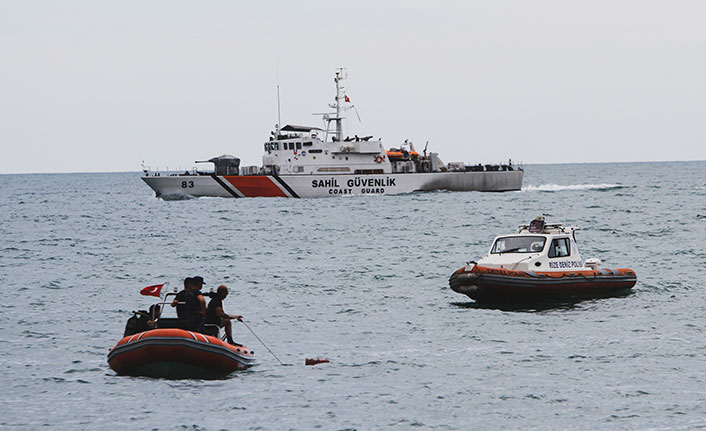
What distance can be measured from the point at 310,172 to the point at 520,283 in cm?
5233

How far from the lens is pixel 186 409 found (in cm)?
1473

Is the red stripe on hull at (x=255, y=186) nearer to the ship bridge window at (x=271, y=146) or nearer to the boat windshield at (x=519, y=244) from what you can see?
the ship bridge window at (x=271, y=146)

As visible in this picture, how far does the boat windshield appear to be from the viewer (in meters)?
24.6

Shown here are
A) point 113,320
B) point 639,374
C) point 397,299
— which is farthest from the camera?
point 397,299

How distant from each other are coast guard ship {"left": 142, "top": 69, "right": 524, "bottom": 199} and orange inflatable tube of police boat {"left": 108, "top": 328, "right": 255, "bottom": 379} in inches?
2225

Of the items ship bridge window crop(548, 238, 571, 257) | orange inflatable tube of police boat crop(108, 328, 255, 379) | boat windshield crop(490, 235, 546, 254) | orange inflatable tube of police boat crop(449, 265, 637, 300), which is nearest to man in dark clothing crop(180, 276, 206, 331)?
orange inflatable tube of police boat crop(108, 328, 255, 379)

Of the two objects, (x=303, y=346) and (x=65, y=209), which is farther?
(x=65, y=209)

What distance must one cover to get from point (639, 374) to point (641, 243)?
91.9 feet

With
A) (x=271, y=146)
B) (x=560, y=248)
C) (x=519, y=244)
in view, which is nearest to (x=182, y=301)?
(x=519, y=244)

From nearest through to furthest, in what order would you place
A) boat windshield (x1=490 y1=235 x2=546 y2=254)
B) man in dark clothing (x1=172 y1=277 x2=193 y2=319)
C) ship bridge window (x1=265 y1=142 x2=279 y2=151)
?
man in dark clothing (x1=172 y1=277 x2=193 y2=319) < boat windshield (x1=490 y1=235 x2=546 y2=254) < ship bridge window (x1=265 y1=142 x2=279 y2=151)

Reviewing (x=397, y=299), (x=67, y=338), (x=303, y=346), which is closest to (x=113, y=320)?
(x=67, y=338)

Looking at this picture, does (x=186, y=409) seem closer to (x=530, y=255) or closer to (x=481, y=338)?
(x=481, y=338)

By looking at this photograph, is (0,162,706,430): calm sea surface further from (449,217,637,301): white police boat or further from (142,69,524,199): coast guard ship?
(142,69,524,199): coast guard ship

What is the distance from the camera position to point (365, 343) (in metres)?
20.1
